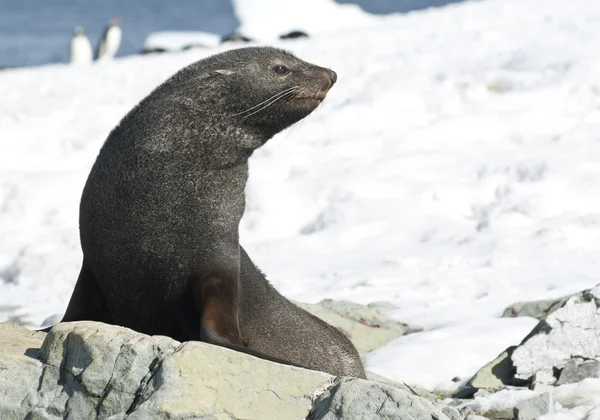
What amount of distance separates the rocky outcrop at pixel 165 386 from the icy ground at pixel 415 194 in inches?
110

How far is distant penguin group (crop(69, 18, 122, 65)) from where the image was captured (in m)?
41.2

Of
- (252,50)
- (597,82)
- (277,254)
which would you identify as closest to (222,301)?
(252,50)

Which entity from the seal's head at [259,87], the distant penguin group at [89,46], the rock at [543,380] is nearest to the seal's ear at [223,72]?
the seal's head at [259,87]

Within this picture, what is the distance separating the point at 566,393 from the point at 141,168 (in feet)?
7.89

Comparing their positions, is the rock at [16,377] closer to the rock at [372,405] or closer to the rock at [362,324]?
the rock at [372,405]

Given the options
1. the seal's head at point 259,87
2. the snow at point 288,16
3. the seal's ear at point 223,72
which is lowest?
the snow at point 288,16

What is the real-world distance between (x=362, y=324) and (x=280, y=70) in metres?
2.58

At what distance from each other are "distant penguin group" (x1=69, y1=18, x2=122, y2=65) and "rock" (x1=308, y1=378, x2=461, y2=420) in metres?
38.1

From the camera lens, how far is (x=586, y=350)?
576 centimetres

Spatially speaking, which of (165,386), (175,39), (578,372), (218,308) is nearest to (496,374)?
(578,372)

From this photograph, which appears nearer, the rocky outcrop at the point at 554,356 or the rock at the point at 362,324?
the rocky outcrop at the point at 554,356

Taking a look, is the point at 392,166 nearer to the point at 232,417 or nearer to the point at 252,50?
the point at 252,50

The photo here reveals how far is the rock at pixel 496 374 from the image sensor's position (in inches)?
228

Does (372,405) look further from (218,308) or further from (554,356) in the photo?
(554,356)
